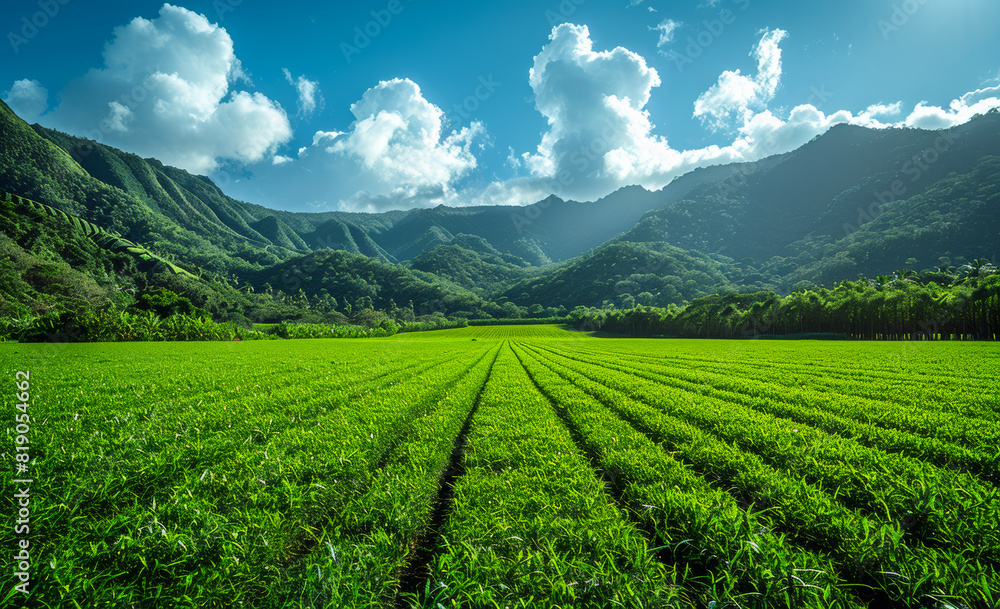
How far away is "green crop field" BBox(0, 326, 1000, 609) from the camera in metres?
2.32

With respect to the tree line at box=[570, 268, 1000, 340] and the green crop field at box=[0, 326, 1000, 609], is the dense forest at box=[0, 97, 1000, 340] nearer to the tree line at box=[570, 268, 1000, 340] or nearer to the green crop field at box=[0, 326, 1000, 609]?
the tree line at box=[570, 268, 1000, 340]

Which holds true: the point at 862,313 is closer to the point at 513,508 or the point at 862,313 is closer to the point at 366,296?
the point at 513,508

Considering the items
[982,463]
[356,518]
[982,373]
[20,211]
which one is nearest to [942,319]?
[982,373]

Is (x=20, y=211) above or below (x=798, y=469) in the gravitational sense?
above

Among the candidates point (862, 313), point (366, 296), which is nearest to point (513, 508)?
point (862, 313)

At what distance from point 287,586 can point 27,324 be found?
2290 inches

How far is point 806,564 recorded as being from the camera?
251cm

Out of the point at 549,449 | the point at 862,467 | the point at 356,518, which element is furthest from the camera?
the point at 549,449

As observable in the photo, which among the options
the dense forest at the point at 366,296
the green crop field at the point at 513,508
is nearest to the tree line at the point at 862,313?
the dense forest at the point at 366,296

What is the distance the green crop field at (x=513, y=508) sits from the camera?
232 centimetres

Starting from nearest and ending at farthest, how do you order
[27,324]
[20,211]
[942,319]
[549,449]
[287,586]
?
[287,586] < [549,449] < [27,324] < [942,319] < [20,211]

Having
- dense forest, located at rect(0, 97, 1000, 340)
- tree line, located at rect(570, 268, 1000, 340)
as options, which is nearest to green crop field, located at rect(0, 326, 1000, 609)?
dense forest, located at rect(0, 97, 1000, 340)

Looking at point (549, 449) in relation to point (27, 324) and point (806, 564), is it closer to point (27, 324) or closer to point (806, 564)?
point (806, 564)

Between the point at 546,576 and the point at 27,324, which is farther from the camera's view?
the point at 27,324
